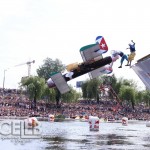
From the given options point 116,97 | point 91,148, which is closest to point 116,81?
point 116,97

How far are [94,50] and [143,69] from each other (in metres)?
4.35

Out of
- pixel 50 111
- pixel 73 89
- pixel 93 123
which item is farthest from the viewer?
pixel 73 89

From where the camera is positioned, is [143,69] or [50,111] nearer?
[143,69]

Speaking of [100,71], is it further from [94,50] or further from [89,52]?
[89,52]

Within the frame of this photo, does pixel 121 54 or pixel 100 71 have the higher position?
pixel 121 54

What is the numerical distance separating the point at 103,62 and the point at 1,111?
166ft

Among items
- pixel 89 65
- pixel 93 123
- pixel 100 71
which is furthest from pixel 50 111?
pixel 89 65

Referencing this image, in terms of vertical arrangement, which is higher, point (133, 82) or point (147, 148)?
point (133, 82)

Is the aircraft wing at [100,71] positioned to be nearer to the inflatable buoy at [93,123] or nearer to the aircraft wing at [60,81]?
the aircraft wing at [60,81]

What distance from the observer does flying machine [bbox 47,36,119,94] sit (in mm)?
35031

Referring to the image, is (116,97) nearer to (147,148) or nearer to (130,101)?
(130,101)

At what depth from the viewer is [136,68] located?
36031 millimetres

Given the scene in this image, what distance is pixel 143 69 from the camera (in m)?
35.2

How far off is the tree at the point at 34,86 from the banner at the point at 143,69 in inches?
3010
